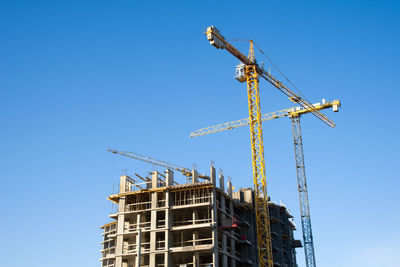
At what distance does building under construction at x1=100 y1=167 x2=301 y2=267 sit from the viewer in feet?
226

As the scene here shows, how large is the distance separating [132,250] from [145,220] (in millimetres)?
4756

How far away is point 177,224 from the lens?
74.0m

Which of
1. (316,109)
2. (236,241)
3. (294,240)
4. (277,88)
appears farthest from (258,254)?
(316,109)

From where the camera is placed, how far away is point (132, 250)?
71.1m

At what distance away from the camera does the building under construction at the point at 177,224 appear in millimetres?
68875

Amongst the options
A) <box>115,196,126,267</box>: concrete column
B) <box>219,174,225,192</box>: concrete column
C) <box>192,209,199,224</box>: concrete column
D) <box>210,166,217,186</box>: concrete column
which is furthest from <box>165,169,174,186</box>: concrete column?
<box>219,174,225,192</box>: concrete column

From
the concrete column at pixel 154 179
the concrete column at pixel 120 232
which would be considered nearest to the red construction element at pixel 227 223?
the concrete column at pixel 154 179

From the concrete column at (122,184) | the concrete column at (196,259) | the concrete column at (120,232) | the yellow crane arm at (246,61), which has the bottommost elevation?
the concrete column at (196,259)

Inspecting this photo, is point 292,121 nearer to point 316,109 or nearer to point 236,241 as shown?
point 316,109

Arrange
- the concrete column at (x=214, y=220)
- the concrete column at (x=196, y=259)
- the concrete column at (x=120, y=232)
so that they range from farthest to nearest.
A: 1. the concrete column at (x=120, y=232)
2. the concrete column at (x=196, y=259)
3. the concrete column at (x=214, y=220)

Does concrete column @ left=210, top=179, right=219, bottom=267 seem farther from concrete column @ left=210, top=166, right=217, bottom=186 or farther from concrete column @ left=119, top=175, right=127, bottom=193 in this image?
concrete column @ left=119, top=175, right=127, bottom=193

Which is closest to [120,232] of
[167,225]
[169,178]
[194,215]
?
[167,225]

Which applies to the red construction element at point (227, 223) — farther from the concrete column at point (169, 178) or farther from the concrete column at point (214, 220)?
the concrete column at point (169, 178)

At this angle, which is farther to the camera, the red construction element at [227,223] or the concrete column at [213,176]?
the concrete column at [213,176]
